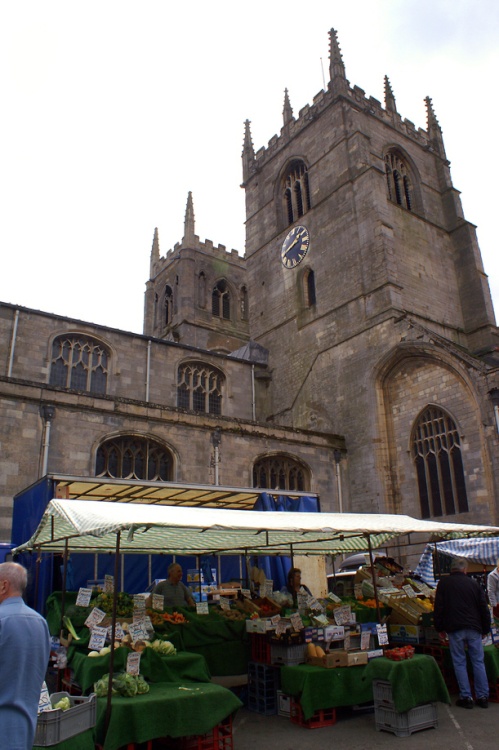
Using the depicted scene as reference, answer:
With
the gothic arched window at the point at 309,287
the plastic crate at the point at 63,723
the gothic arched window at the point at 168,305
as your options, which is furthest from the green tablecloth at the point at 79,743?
the gothic arched window at the point at 168,305

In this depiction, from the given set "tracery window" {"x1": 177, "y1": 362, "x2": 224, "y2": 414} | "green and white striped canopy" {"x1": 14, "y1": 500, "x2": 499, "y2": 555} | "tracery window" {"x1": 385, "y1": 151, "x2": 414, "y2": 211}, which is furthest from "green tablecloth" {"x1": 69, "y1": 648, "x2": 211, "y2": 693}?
"tracery window" {"x1": 385, "y1": 151, "x2": 414, "y2": 211}

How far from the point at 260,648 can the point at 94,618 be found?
8.15 feet

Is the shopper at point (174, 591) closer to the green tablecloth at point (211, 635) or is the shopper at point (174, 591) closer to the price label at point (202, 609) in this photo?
the price label at point (202, 609)

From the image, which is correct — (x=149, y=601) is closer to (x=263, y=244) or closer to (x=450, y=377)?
(x=450, y=377)

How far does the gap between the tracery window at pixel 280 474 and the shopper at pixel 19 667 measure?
1639 cm

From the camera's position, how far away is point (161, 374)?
24.1 metres

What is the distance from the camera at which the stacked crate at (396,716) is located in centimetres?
652

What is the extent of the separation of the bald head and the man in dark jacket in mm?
5918

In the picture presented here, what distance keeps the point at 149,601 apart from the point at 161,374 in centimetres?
1622

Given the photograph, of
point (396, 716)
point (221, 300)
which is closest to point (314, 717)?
point (396, 716)

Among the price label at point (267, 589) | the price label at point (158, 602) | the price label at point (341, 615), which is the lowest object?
the price label at point (341, 615)

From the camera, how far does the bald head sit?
11.6 ft

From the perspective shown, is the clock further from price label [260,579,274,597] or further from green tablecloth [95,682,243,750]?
green tablecloth [95,682,243,750]

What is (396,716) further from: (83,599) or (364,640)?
(83,599)
